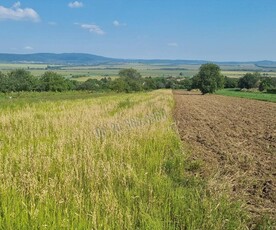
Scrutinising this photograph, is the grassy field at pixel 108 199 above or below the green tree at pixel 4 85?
above

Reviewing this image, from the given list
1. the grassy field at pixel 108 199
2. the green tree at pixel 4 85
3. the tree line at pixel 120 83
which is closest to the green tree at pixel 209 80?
the tree line at pixel 120 83

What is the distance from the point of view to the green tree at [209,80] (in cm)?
9956

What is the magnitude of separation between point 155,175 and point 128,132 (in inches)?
138

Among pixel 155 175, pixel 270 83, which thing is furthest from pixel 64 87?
pixel 155 175

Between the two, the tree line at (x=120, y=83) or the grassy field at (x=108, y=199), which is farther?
the tree line at (x=120, y=83)

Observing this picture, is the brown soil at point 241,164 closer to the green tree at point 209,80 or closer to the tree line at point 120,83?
the tree line at point 120,83

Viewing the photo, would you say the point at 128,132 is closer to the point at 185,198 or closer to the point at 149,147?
the point at 149,147

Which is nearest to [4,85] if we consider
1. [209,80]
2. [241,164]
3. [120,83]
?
[120,83]

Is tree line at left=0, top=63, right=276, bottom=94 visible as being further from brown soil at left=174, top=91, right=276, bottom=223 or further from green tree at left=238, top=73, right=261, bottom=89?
brown soil at left=174, top=91, right=276, bottom=223

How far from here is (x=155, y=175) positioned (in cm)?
609

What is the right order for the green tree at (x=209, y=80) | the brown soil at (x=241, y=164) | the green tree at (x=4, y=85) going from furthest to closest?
1. the green tree at (x=209, y=80)
2. the green tree at (x=4, y=85)
3. the brown soil at (x=241, y=164)

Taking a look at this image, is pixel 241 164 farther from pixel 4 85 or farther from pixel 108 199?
pixel 4 85

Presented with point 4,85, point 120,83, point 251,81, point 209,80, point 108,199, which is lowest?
point 4,85

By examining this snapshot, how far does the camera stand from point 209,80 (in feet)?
325
